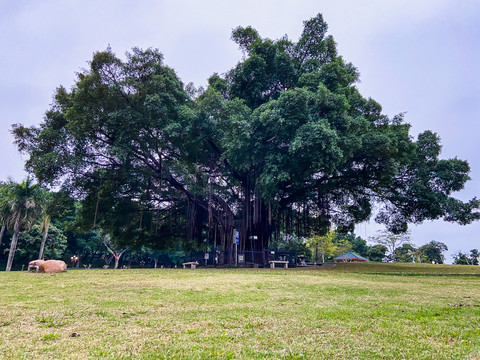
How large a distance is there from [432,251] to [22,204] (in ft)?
180

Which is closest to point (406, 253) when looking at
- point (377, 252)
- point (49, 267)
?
point (377, 252)

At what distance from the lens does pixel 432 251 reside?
47625 mm

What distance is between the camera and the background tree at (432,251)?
46.8 m

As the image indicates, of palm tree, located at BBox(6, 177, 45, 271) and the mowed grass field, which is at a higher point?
palm tree, located at BBox(6, 177, 45, 271)

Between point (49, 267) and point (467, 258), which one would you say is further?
point (467, 258)

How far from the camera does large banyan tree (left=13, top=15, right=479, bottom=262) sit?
1312 cm

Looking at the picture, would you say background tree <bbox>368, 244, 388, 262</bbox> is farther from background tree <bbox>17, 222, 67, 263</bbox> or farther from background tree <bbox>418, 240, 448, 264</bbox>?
background tree <bbox>17, 222, 67, 263</bbox>

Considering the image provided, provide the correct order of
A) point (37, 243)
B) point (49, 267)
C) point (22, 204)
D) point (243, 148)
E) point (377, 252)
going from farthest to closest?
point (377, 252), point (37, 243), point (22, 204), point (243, 148), point (49, 267)

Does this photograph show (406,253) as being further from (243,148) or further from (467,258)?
(243,148)

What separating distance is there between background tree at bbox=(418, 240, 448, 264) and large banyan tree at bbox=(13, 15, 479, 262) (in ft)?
112

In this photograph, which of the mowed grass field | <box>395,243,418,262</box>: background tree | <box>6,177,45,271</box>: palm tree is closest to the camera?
the mowed grass field

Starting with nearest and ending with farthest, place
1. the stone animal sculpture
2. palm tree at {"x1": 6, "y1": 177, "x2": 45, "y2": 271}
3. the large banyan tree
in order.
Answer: the stone animal sculpture → the large banyan tree → palm tree at {"x1": 6, "y1": 177, "x2": 45, "y2": 271}

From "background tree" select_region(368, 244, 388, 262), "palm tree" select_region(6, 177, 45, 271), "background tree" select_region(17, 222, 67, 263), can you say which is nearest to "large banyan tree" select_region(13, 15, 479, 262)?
"palm tree" select_region(6, 177, 45, 271)

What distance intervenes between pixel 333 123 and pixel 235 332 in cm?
1180
